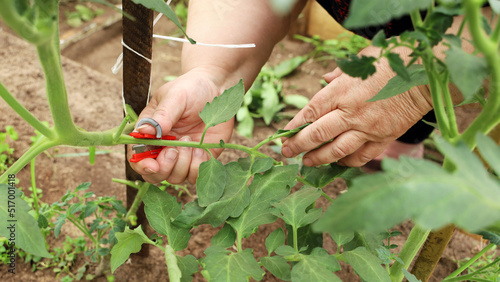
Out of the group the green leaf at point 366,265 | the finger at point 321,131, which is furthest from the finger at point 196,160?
the green leaf at point 366,265

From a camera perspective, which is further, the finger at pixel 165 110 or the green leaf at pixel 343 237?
the finger at pixel 165 110

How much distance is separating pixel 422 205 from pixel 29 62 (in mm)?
1832

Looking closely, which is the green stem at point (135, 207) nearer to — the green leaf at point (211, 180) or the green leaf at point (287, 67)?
the green leaf at point (211, 180)

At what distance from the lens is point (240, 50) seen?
1274 mm

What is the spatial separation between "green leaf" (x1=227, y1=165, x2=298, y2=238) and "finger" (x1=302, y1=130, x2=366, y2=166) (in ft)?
0.59

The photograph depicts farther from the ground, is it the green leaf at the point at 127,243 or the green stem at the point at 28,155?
the green stem at the point at 28,155

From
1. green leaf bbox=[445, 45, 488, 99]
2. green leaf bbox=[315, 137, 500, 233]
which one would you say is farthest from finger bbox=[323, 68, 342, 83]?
green leaf bbox=[315, 137, 500, 233]

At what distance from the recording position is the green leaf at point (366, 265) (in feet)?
2.23

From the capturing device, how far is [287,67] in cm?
242

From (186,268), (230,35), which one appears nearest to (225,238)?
(186,268)

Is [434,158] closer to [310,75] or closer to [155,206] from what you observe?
[310,75]

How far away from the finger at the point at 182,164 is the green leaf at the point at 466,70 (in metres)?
0.66

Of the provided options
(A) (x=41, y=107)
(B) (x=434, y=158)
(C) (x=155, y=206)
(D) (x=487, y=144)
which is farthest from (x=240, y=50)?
(B) (x=434, y=158)

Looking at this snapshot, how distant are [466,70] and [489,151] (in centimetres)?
9
